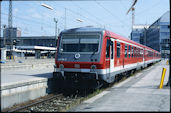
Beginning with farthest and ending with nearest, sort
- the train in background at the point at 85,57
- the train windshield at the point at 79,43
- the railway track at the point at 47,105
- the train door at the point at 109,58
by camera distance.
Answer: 1. the train door at the point at 109,58
2. the train windshield at the point at 79,43
3. the train in background at the point at 85,57
4. the railway track at the point at 47,105

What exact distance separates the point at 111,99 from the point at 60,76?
317 centimetres

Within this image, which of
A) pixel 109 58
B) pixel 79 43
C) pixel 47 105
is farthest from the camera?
pixel 109 58

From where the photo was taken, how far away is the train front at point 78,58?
33.7 ft

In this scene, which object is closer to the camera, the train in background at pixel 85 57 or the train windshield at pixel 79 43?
the train in background at pixel 85 57

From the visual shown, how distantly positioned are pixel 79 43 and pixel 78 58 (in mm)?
767

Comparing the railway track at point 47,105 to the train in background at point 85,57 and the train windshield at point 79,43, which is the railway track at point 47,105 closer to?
the train in background at point 85,57

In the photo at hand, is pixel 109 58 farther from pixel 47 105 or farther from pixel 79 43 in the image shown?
pixel 47 105

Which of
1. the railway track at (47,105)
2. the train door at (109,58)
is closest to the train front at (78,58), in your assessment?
the train door at (109,58)

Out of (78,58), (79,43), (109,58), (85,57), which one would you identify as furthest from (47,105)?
(109,58)

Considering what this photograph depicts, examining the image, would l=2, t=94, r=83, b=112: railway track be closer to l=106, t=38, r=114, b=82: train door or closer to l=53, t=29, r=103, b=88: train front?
l=53, t=29, r=103, b=88: train front

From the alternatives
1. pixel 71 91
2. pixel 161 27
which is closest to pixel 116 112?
pixel 71 91

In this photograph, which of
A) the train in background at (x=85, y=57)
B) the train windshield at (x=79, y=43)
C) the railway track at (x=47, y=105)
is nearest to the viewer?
the railway track at (x=47, y=105)

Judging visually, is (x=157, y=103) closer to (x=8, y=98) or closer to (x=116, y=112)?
(x=116, y=112)

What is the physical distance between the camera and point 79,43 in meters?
10.8
